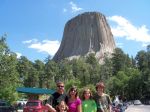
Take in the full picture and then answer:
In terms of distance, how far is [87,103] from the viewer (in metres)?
9.40

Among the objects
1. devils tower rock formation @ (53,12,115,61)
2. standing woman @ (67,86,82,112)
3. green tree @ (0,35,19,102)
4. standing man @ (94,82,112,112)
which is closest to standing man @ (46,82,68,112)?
standing woman @ (67,86,82,112)

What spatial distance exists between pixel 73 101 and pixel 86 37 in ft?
582

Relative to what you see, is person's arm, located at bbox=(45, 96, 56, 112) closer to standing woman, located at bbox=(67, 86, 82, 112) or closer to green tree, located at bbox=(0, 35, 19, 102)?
standing woman, located at bbox=(67, 86, 82, 112)

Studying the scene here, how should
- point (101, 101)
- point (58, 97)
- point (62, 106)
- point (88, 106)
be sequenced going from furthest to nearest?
point (101, 101)
point (88, 106)
point (58, 97)
point (62, 106)

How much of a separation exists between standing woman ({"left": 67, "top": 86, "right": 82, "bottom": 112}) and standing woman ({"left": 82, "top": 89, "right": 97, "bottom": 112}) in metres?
0.46

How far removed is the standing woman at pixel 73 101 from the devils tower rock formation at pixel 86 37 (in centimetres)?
16788

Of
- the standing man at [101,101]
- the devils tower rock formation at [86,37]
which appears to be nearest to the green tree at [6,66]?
the standing man at [101,101]

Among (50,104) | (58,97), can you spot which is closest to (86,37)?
(58,97)

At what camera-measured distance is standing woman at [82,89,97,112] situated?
9352mm

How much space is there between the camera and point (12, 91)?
52.2 metres

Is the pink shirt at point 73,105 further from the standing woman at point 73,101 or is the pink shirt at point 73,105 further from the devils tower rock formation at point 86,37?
the devils tower rock formation at point 86,37

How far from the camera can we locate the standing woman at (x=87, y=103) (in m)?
9.35

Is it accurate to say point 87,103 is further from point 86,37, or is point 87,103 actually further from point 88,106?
point 86,37

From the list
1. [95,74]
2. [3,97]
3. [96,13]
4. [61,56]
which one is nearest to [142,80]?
[95,74]
